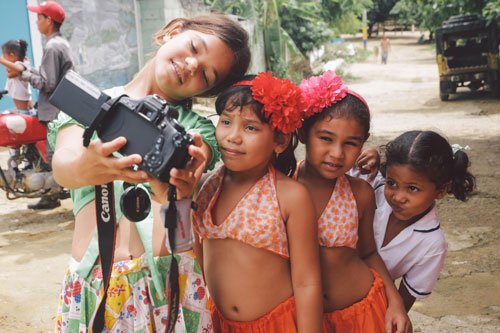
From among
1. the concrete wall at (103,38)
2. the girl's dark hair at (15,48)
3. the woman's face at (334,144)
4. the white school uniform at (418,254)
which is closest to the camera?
the woman's face at (334,144)

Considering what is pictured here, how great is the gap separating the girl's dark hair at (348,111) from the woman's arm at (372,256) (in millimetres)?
233

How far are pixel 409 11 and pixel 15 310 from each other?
3501cm

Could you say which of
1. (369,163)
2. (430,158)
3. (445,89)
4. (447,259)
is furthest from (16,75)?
(445,89)

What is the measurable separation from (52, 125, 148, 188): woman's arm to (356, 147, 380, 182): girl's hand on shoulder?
108 cm

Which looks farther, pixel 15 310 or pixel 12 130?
pixel 12 130

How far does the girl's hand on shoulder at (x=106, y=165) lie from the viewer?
4.72 feet

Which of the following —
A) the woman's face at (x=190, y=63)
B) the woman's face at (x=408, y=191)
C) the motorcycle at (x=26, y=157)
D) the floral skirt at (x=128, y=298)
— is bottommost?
the motorcycle at (x=26, y=157)

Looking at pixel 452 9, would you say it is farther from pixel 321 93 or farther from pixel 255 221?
pixel 255 221

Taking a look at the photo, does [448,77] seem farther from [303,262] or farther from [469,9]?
[303,262]

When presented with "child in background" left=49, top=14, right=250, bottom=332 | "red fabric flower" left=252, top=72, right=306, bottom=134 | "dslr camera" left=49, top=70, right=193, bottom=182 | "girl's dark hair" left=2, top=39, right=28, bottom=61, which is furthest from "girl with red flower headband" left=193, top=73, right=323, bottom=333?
"girl's dark hair" left=2, top=39, right=28, bottom=61

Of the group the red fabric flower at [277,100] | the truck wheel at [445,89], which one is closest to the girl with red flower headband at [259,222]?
the red fabric flower at [277,100]

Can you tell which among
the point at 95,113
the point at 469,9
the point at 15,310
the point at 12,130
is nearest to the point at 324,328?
the point at 95,113

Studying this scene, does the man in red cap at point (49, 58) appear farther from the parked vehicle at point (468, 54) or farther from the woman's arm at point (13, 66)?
the parked vehicle at point (468, 54)

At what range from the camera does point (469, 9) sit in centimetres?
1227
